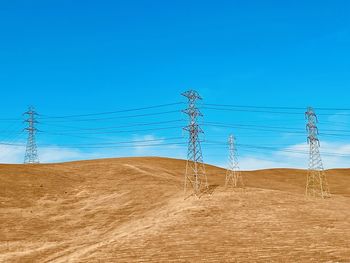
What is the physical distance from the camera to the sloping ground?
1351 inches

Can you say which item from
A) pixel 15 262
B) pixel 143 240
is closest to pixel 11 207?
pixel 15 262

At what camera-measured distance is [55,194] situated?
6788 cm

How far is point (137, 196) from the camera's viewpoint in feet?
202

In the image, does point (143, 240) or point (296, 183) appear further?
point (296, 183)

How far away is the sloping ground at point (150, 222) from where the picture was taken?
113 ft

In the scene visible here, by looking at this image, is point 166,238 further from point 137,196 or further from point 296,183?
point 296,183

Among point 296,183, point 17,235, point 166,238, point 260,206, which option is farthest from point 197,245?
point 296,183

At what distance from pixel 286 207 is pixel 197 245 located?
16337 millimetres

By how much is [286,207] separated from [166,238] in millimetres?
16518

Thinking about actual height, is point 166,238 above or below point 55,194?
below

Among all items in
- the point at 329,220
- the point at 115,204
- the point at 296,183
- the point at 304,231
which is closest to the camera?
the point at 304,231

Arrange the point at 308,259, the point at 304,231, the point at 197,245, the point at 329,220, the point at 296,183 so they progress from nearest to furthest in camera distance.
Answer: the point at 308,259 → the point at 197,245 → the point at 304,231 → the point at 329,220 → the point at 296,183

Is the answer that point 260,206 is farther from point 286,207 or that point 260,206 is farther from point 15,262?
point 15,262

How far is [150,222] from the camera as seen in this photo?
45750 mm
